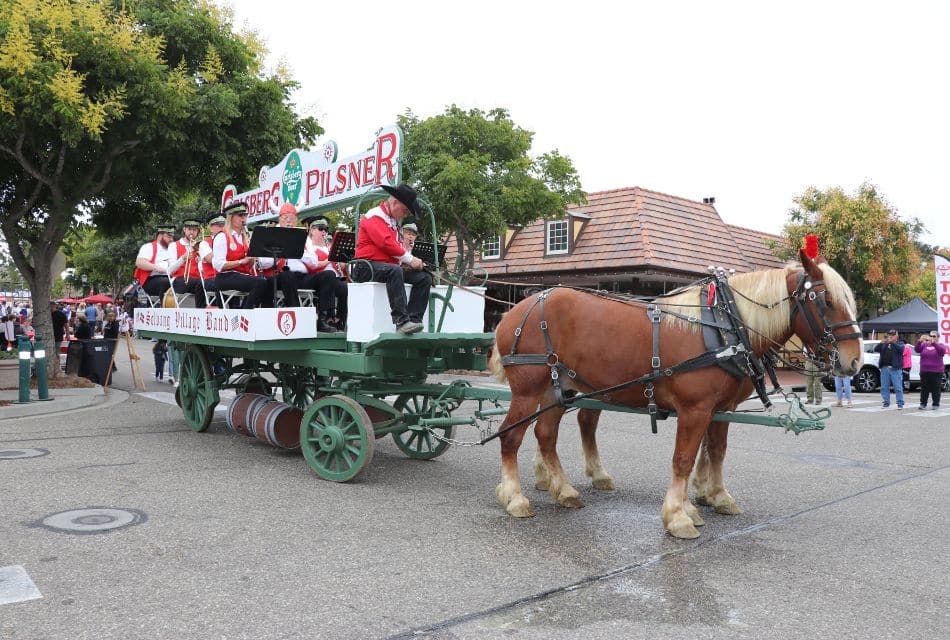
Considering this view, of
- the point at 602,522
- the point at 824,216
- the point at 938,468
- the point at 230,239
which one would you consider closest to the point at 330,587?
the point at 602,522

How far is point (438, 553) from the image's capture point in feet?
15.6

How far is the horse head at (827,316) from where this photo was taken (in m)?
5.04

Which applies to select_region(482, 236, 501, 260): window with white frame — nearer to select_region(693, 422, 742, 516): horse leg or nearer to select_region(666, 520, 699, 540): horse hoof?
select_region(693, 422, 742, 516): horse leg

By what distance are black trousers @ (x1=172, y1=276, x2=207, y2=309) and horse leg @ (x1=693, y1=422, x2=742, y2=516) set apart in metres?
6.00

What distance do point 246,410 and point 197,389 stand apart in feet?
4.29

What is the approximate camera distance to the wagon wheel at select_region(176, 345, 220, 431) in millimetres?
8844

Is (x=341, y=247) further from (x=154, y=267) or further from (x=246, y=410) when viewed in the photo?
(x=154, y=267)

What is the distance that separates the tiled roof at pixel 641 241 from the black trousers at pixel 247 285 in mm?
17343

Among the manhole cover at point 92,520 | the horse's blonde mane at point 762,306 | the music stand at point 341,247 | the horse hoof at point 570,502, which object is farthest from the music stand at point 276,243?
the horse's blonde mane at point 762,306

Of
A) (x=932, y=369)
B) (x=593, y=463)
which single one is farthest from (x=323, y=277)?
(x=932, y=369)

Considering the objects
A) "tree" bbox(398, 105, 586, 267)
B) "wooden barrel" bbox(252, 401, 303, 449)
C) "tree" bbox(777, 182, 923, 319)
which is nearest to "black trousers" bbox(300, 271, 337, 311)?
"wooden barrel" bbox(252, 401, 303, 449)

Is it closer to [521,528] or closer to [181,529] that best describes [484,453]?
[521,528]

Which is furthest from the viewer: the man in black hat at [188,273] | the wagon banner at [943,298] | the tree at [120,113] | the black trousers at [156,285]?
the wagon banner at [943,298]

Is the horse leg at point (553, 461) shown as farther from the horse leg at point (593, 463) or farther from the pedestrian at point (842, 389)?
the pedestrian at point (842, 389)
